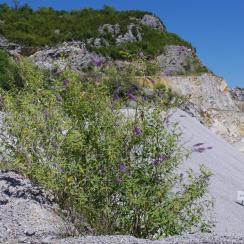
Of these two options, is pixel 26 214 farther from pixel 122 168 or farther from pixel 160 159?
pixel 160 159

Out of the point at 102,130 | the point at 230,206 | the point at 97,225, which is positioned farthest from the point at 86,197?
the point at 230,206

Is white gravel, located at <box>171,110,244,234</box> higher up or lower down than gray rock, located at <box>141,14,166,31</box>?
lower down

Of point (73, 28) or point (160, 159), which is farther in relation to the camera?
point (73, 28)

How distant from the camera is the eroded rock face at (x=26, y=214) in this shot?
689 centimetres

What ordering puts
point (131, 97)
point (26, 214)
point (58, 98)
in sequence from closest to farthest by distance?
point (131, 97), point (26, 214), point (58, 98)

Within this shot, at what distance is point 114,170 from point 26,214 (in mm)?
1344

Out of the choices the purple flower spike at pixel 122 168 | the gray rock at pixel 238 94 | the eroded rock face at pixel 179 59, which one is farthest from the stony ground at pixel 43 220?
the gray rock at pixel 238 94

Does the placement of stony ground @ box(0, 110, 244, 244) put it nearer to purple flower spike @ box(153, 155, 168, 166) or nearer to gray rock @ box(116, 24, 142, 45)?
purple flower spike @ box(153, 155, 168, 166)

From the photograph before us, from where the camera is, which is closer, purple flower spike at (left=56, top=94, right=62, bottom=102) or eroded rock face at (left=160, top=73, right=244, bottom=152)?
purple flower spike at (left=56, top=94, right=62, bottom=102)

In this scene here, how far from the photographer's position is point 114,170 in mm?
6992

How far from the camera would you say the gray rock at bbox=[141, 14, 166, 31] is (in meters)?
38.4

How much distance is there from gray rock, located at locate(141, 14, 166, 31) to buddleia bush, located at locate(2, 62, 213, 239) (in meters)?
31.2

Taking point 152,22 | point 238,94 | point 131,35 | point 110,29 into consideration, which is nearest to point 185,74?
point 131,35

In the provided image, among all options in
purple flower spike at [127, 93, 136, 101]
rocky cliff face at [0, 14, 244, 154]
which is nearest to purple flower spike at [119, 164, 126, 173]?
purple flower spike at [127, 93, 136, 101]
